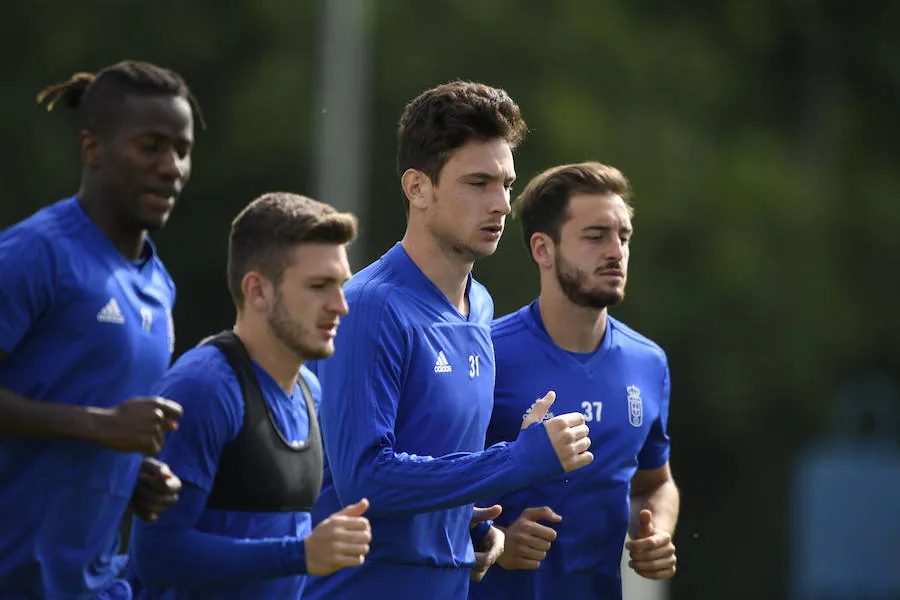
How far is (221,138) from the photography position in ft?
88.2

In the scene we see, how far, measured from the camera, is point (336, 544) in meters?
4.89

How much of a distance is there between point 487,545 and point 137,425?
6.27ft

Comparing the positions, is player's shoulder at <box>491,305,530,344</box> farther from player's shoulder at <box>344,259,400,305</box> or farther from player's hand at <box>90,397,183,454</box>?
player's hand at <box>90,397,183,454</box>

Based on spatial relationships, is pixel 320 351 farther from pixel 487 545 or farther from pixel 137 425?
pixel 487 545

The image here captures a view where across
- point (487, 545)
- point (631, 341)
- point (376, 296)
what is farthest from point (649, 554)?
point (376, 296)

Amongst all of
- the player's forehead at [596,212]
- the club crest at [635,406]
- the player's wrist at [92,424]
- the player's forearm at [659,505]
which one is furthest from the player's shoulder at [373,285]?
the player's forearm at [659,505]

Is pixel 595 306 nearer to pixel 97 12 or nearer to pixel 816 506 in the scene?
pixel 816 506

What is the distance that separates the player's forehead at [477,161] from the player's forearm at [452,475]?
3.17ft

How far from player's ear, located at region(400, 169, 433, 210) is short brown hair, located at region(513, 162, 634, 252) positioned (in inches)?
49.7

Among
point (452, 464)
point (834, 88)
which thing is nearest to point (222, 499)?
point (452, 464)

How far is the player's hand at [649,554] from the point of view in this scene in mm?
6668

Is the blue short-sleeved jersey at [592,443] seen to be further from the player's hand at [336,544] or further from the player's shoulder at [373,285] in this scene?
the player's hand at [336,544]

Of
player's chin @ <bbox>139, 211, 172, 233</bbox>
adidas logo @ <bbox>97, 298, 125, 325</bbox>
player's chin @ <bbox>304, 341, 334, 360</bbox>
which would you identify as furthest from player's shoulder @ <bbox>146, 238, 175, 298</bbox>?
player's chin @ <bbox>304, 341, 334, 360</bbox>

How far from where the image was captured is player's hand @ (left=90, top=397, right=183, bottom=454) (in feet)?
15.3
